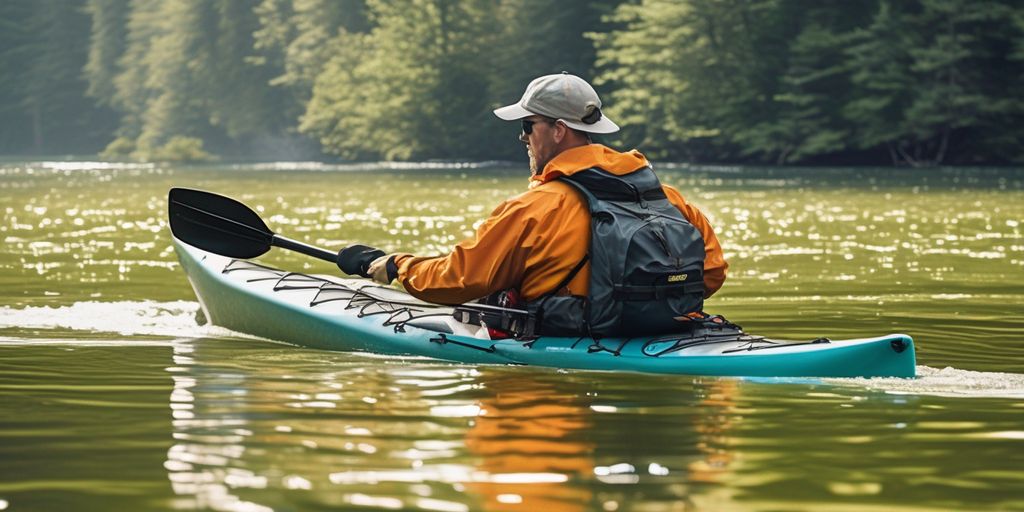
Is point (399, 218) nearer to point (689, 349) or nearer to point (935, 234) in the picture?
point (935, 234)

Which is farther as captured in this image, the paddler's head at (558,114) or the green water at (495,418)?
the paddler's head at (558,114)

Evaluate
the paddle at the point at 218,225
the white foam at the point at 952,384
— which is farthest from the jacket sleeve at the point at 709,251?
the paddle at the point at 218,225

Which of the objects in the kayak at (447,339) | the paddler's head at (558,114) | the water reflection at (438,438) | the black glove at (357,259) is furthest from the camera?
the black glove at (357,259)

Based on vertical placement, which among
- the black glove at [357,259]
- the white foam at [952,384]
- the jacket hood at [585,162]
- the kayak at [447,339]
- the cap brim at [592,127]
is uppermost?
the cap brim at [592,127]

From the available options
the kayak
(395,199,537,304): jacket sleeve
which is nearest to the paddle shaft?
the kayak

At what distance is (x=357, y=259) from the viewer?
22.9 ft

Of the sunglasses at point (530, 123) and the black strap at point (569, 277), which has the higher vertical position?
the sunglasses at point (530, 123)

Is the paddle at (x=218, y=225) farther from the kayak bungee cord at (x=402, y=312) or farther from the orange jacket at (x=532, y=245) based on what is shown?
the orange jacket at (x=532, y=245)

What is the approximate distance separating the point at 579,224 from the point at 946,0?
30.8 metres

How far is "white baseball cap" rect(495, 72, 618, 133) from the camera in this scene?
20.8 ft

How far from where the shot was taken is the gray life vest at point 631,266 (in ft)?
20.5

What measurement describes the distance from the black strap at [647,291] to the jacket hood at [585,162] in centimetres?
45

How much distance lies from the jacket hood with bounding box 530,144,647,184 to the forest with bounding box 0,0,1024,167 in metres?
29.7

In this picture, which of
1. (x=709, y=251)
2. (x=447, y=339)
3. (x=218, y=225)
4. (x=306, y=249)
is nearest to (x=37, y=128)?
(x=218, y=225)
